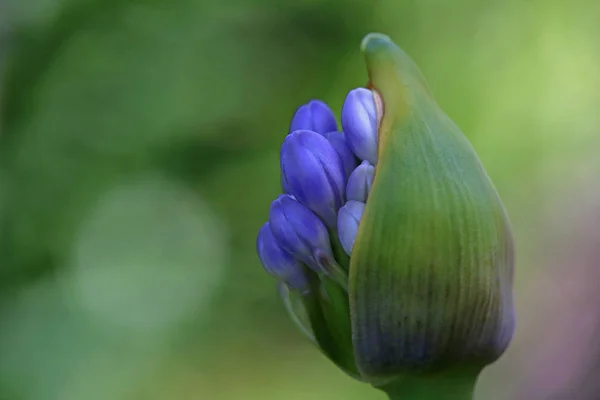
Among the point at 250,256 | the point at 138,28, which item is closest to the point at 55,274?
the point at 250,256

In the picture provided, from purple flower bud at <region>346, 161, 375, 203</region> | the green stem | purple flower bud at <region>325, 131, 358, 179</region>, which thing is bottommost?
the green stem

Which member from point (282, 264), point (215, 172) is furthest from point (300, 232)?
point (215, 172)

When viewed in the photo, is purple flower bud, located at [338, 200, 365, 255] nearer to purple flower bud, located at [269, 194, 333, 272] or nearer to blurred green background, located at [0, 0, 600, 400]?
purple flower bud, located at [269, 194, 333, 272]

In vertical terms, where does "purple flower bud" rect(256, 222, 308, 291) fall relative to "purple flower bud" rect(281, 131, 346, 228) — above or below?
below

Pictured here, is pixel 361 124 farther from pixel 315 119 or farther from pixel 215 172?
pixel 215 172

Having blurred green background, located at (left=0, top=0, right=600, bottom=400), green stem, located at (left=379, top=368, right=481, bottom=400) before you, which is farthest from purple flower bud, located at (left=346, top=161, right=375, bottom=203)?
blurred green background, located at (left=0, top=0, right=600, bottom=400)

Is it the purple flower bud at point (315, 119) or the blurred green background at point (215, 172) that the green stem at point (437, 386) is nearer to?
the purple flower bud at point (315, 119)

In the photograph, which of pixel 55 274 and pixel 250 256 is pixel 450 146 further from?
pixel 55 274
